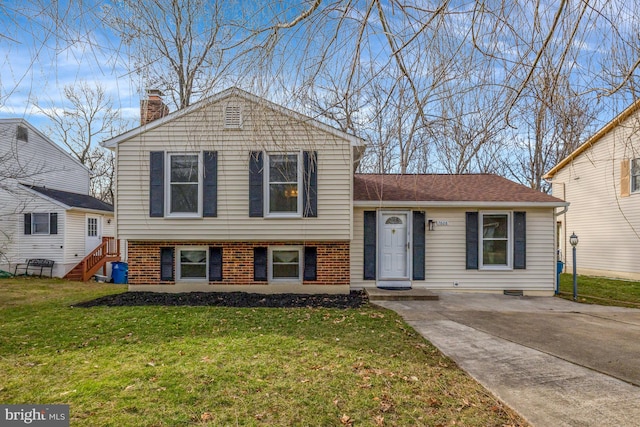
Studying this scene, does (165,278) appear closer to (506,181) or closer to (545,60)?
(545,60)

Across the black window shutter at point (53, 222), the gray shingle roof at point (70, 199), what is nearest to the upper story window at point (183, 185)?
the gray shingle roof at point (70, 199)

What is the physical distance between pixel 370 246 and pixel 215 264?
4.04m

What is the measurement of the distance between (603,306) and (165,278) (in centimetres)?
1043

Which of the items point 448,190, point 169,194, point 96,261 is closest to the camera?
point 169,194

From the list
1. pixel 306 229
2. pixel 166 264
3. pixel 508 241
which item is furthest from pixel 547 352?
pixel 166 264

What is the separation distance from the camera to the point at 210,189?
8617mm

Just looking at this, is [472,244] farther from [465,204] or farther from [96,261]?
[96,261]

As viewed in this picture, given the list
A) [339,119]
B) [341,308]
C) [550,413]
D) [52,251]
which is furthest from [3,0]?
[52,251]

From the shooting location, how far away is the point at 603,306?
7.94 meters

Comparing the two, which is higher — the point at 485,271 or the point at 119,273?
the point at 485,271

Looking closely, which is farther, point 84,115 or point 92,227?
point 92,227

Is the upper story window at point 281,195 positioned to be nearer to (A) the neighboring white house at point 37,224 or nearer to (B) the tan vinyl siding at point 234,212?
(B) the tan vinyl siding at point 234,212

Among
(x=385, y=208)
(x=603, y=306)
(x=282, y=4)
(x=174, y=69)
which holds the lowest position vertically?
(x=603, y=306)

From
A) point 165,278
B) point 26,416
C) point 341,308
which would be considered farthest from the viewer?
point 165,278
